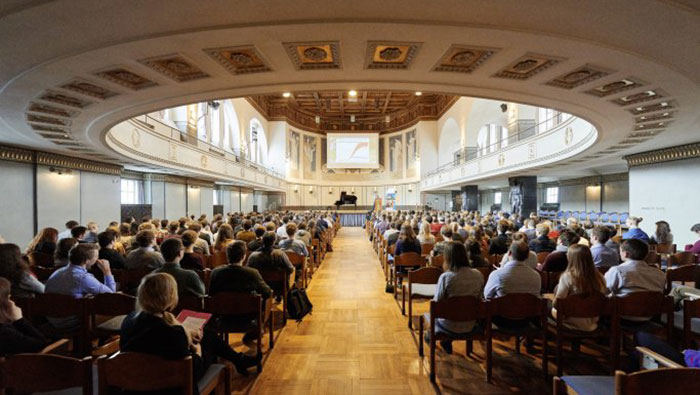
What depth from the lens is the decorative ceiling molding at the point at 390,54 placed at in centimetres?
337

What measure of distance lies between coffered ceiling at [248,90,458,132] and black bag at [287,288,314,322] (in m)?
19.5

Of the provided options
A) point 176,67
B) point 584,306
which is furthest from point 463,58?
point 176,67

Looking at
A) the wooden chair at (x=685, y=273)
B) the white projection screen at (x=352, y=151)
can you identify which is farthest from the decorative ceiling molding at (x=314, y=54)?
the white projection screen at (x=352, y=151)

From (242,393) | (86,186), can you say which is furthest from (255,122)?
(242,393)

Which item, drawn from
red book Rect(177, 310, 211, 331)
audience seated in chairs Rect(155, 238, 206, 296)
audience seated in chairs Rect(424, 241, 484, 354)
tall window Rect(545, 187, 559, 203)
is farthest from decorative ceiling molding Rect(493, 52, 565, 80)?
tall window Rect(545, 187, 559, 203)

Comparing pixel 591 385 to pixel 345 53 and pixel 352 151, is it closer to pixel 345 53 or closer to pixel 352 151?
pixel 345 53

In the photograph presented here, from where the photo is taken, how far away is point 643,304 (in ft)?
9.38

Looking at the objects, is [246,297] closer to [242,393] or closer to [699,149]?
[242,393]

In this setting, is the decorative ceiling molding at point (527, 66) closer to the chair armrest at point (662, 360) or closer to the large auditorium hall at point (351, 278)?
the large auditorium hall at point (351, 278)

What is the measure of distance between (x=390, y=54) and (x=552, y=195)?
62.7ft

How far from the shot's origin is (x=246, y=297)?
304 cm

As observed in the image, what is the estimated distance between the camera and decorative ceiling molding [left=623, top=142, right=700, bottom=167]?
322 inches

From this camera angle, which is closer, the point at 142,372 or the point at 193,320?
the point at 142,372

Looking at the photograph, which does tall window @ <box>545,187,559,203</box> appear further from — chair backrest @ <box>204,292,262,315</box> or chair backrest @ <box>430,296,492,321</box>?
chair backrest @ <box>204,292,262,315</box>
